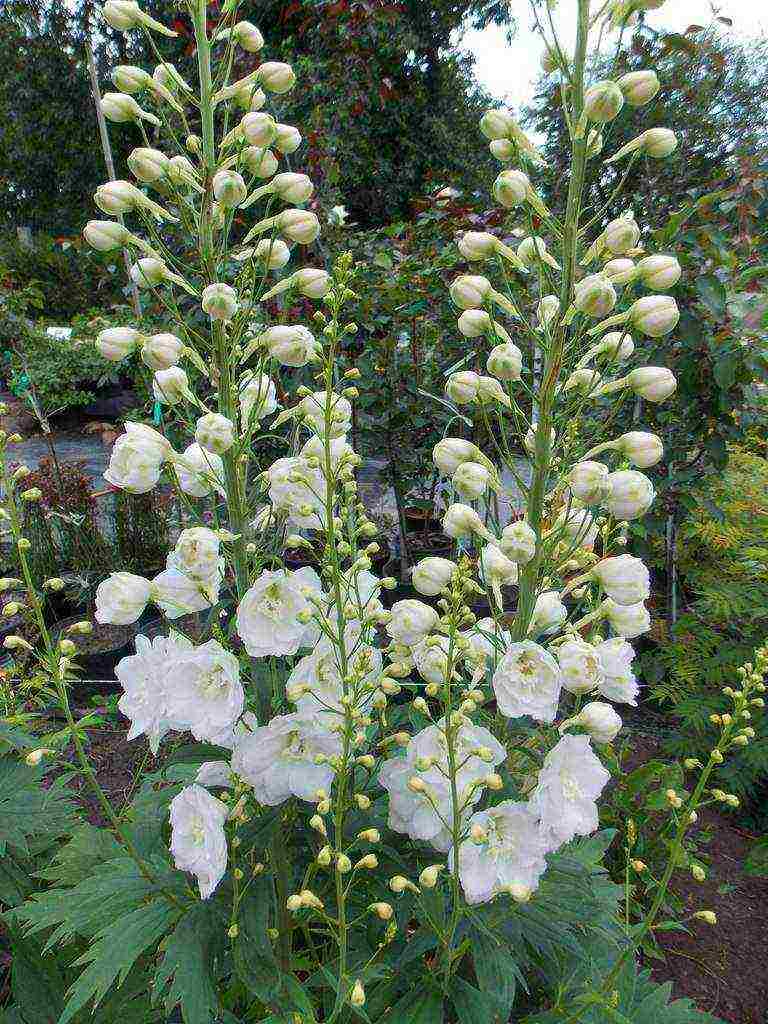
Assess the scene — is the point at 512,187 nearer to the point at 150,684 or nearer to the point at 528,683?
the point at 528,683

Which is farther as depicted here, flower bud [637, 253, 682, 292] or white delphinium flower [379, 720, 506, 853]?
flower bud [637, 253, 682, 292]

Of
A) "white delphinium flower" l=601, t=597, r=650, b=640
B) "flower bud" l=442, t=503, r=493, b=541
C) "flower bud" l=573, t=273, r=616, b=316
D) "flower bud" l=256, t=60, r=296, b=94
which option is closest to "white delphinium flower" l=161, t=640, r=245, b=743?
"flower bud" l=442, t=503, r=493, b=541

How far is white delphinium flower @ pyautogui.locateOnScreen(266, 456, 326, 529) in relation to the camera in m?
1.18

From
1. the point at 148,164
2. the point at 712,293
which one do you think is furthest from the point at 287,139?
the point at 712,293

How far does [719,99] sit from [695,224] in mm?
1621

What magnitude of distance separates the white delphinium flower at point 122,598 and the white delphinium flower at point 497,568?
0.61 meters

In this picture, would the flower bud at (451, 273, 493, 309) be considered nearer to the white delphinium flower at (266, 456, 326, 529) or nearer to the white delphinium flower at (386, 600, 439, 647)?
the white delphinium flower at (266, 456, 326, 529)

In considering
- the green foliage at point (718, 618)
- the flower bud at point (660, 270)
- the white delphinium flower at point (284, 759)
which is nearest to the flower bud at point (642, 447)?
the flower bud at point (660, 270)

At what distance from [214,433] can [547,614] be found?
2.28 feet

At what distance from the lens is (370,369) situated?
398cm

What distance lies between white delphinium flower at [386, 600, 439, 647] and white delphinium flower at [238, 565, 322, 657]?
16 centimetres

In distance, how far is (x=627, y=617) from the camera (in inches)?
51.1

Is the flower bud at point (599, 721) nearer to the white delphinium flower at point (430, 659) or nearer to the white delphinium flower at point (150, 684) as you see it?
the white delphinium flower at point (430, 659)

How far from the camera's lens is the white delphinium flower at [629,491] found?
3.91ft
